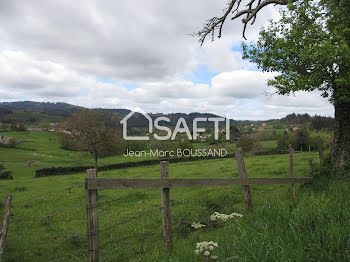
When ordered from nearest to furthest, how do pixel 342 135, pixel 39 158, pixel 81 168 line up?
1. pixel 342 135
2. pixel 81 168
3. pixel 39 158

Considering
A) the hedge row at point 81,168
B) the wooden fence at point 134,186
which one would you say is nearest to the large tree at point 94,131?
the hedge row at point 81,168

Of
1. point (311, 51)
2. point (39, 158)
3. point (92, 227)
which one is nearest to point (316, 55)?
point (311, 51)

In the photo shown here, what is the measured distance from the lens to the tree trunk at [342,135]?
9.94 meters

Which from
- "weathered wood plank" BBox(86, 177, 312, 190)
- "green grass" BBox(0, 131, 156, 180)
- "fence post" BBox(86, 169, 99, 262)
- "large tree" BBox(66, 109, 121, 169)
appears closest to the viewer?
"fence post" BBox(86, 169, 99, 262)

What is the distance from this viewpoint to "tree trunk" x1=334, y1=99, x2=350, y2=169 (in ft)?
32.6

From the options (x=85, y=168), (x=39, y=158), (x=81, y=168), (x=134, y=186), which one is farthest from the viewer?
(x=39, y=158)

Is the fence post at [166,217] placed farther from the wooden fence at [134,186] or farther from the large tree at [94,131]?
the large tree at [94,131]

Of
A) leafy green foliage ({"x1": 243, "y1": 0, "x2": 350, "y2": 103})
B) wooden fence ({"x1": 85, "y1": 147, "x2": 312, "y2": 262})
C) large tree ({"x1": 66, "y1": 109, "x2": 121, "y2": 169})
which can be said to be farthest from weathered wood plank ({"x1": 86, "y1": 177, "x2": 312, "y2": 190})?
large tree ({"x1": 66, "y1": 109, "x2": 121, "y2": 169})

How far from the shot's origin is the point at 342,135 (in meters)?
10.2

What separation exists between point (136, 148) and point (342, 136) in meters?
44.1

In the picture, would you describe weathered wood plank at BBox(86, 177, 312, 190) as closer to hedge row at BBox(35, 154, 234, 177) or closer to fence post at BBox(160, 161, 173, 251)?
fence post at BBox(160, 161, 173, 251)

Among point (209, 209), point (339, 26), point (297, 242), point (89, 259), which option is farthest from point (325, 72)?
point (89, 259)

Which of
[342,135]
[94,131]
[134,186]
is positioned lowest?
[134,186]

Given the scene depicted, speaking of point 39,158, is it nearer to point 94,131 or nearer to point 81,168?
point 81,168
